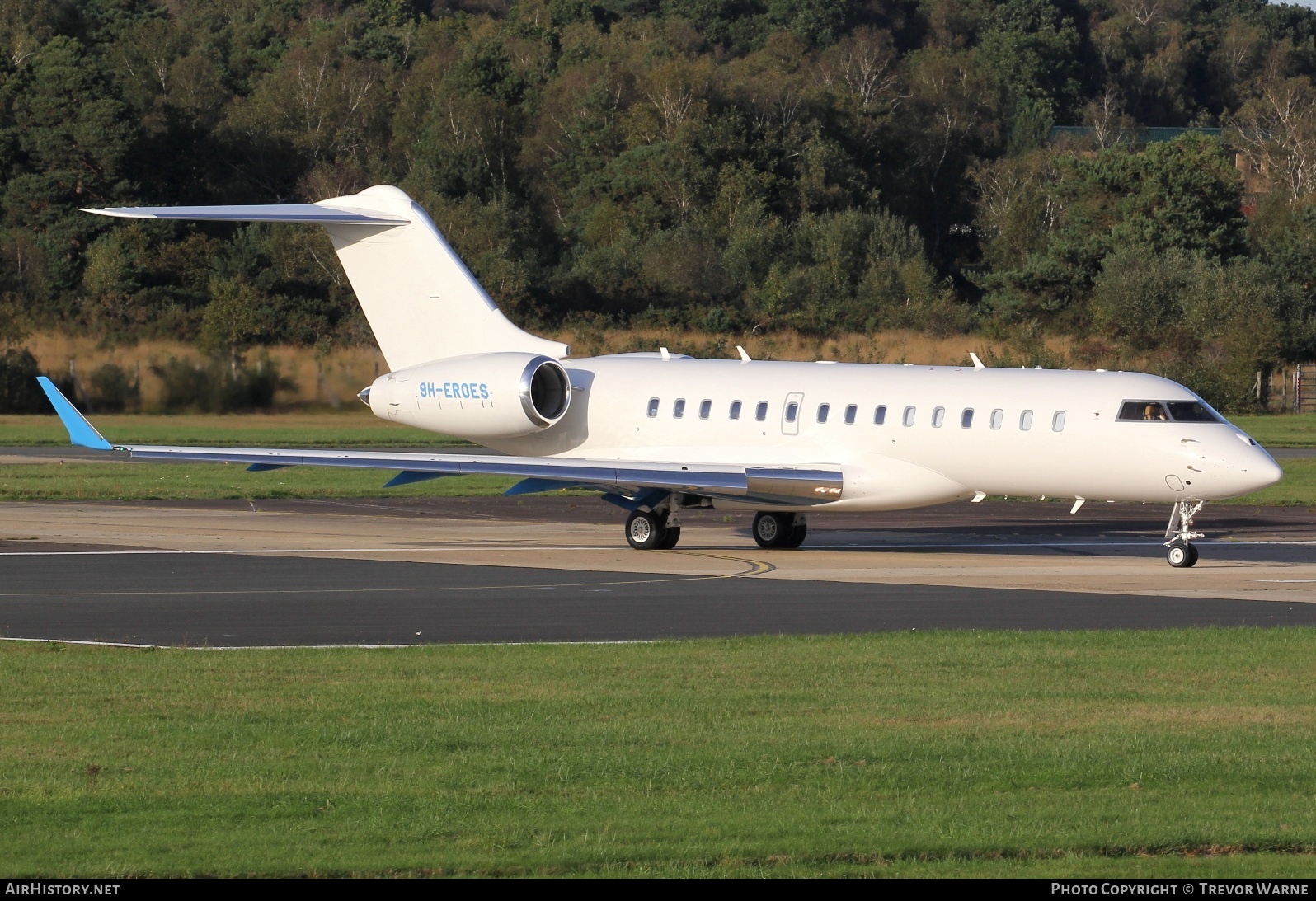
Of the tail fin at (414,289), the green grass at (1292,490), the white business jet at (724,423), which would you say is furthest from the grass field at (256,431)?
the white business jet at (724,423)

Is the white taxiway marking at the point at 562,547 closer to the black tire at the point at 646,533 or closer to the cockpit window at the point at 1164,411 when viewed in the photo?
the black tire at the point at 646,533

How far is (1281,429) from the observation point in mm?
57312

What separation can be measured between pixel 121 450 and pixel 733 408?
8.81m

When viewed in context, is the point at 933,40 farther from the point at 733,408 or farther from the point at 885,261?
the point at 733,408

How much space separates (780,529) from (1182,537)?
6.05m

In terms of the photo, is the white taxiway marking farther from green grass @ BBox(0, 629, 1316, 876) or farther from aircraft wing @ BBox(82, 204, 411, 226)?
green grass @ BBox(0, 629, 1316, 876)

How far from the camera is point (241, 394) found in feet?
147

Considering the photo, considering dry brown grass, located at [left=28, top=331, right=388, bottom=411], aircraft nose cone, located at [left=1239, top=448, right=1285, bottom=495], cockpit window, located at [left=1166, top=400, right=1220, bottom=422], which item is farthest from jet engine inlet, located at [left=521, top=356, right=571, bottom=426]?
dry brown grass, located at [left=28, top=331, right=388, bottom=411]

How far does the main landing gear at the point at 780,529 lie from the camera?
26969mm

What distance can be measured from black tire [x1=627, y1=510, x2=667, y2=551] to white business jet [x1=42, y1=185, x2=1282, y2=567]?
0.03m

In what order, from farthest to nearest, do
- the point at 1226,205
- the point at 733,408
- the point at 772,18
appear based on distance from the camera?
the point at 772,18 < the point at 1226,205 < the point at 733,408

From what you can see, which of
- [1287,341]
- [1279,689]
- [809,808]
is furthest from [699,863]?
[1287,341]

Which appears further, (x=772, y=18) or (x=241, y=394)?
(x=772, y=18)

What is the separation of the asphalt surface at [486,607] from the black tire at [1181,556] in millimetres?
3718
